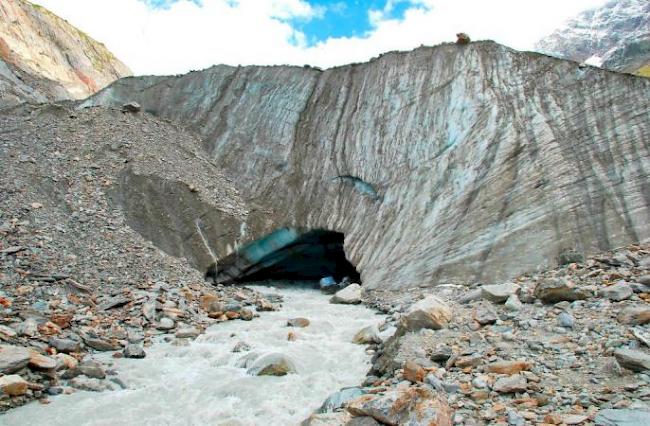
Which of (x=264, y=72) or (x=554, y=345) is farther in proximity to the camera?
(x=264, y=72)

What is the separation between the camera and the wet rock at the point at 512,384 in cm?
709

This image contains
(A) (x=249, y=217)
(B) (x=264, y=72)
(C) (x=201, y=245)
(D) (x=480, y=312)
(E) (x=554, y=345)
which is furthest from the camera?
(B) (x=264, y=72)

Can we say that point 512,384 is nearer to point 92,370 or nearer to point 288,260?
point 92,370

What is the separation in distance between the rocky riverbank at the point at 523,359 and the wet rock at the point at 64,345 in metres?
6.61

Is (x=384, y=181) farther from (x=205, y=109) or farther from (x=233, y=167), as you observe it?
(x=205, y=109)

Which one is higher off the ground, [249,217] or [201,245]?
[249,217]

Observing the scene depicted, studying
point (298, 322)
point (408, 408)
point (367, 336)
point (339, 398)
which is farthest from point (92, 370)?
point (408, 408)

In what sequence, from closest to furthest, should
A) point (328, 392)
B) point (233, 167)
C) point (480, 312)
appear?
point (328, 392) < point (480, 312) < point (233, 167)

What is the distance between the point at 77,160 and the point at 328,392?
1944 centimetres

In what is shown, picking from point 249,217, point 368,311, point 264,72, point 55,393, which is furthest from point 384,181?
point 55,393

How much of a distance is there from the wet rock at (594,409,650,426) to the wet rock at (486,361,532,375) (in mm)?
1687

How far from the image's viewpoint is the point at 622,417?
5797 millimetres

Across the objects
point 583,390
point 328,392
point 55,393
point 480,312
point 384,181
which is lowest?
point 55,393

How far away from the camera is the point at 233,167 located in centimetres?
2947
